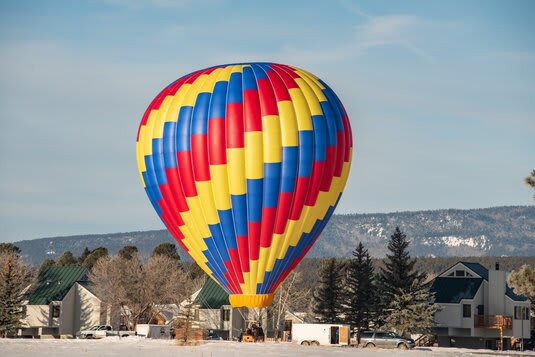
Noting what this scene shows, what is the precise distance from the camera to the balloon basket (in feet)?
193

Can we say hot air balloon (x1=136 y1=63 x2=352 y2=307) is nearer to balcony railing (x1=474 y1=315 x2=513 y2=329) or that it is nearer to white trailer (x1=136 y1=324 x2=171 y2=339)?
white trailer (x1=136 y1=324 x2=171 y2=339)

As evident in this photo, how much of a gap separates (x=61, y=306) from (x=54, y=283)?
3.95 m

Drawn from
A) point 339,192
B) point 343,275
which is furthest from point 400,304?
point 339,192

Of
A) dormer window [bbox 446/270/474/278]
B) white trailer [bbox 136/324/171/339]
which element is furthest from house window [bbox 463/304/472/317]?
white trailer [bbox 136/324/171/339]

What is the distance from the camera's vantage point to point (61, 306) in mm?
102062

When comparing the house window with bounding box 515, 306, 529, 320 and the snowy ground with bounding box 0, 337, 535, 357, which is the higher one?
the house window with bounding box 515, 306, 529, 320

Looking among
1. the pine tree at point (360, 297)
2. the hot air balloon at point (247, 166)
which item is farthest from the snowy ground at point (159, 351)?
the pine tree at point (360, 297)

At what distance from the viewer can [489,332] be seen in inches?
3733

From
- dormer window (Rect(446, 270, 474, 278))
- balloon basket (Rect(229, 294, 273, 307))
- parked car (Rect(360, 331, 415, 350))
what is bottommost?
parked car (Rect(360, 331, 415, 350))

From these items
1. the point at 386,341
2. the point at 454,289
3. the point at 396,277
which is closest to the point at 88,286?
the point at 396,277

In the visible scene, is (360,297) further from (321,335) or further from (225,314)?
(225,314)

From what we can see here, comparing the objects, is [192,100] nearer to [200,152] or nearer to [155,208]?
[200,152]

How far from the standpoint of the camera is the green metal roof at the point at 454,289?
94438 millimetres

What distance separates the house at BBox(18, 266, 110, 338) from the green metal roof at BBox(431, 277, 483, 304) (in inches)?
1252
